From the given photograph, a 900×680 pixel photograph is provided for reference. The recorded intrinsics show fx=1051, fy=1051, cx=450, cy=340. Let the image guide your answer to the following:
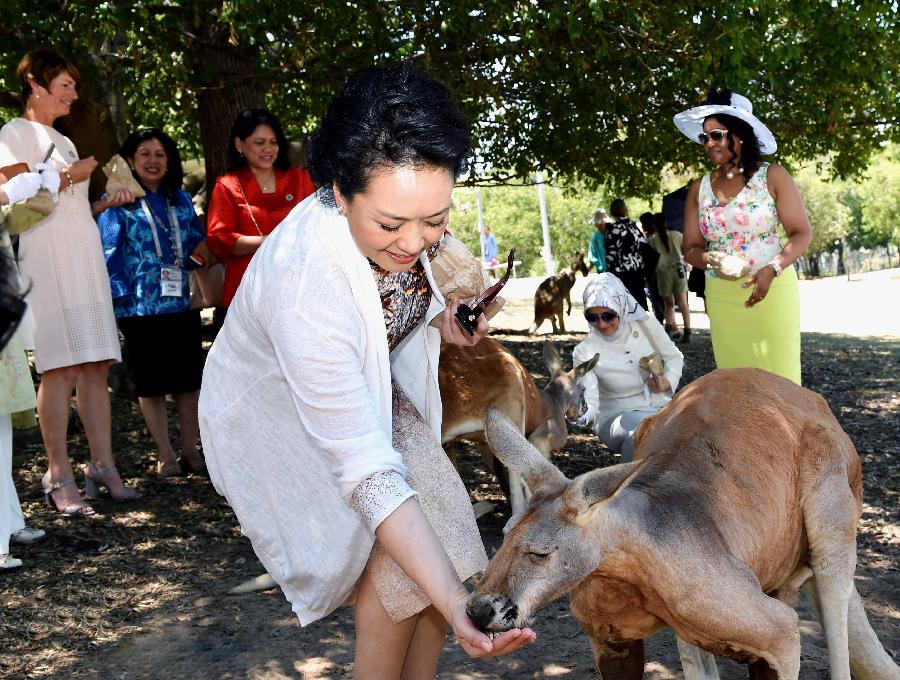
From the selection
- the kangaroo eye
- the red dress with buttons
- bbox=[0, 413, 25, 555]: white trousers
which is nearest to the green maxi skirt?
the red dress with buttons

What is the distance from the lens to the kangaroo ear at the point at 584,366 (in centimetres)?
617

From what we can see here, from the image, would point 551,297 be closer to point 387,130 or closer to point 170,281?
point 170,281

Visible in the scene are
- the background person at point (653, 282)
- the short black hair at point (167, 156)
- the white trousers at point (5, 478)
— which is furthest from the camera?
the background person at point (653, 282)

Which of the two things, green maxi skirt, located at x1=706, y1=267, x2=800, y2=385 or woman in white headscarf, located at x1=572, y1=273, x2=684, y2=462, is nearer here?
green maxi skirt, located at x1=706, y1=267, x2=800, y2=385

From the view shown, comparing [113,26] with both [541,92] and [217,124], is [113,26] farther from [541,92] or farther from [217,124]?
[541,92]

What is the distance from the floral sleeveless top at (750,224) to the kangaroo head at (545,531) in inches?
118

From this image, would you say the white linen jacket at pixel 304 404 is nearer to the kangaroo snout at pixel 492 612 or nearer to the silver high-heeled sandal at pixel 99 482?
the kangaroo snout at pixel 492 612

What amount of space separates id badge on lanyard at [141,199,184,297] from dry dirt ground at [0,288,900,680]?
1325mm

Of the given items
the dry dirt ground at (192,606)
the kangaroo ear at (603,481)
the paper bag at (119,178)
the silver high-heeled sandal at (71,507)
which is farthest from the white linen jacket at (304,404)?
the paper bag at (119,178)

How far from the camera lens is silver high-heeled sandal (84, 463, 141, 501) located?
21.5ft

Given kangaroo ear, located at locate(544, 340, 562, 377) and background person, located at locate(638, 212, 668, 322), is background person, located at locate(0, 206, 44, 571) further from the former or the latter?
background person, located at locate(638, 212, 668, 322)

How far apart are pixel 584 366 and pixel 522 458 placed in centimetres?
328

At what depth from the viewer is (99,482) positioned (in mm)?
6668

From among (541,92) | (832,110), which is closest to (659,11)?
(541,92)
